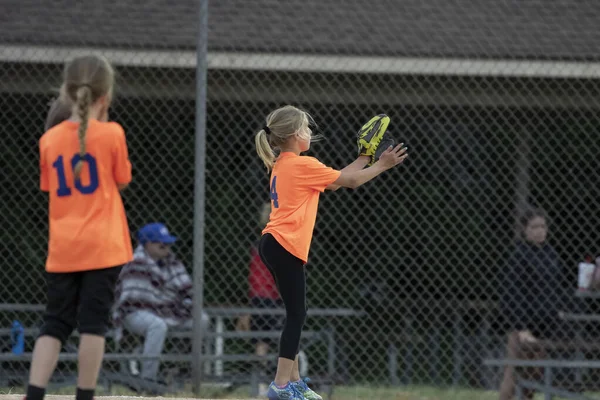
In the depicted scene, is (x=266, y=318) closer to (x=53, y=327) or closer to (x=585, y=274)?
(x=585, y=274)

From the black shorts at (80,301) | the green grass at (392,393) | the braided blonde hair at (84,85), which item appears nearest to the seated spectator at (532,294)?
the green grass at (392,393)

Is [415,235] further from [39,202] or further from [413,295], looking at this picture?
[39,202]

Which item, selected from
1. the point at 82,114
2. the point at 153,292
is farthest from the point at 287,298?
the point at 153,292

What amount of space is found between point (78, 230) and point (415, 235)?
18.1 feet

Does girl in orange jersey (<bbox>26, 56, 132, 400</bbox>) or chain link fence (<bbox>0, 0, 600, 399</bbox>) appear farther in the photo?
chain link fence (<bbox>0, 0, 600, 399</bbox>)

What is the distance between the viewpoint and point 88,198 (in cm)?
394

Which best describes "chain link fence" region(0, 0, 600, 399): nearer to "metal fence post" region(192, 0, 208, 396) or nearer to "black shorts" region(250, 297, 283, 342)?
"black shorts" region(250, 297, 283, 342)

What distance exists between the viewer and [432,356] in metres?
9.20

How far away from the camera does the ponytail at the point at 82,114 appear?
3.91m

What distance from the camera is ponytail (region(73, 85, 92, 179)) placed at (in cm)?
391

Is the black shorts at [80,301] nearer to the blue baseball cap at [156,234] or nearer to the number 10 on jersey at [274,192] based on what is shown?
the number 10 on jersey at [274,192]

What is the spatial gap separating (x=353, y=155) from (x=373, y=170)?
4.07 metres

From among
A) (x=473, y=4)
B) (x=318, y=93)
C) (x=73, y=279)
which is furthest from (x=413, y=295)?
(x=73, y=279)

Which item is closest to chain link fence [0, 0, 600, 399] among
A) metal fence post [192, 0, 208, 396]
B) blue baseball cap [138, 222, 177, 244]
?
blue baseball cap [138, 222, 177, 244]
